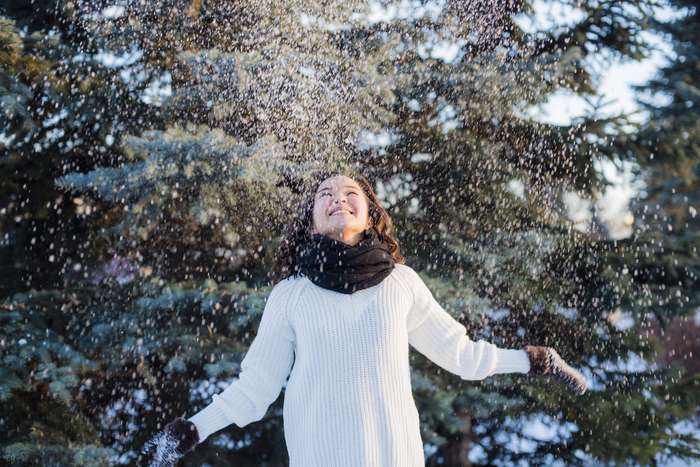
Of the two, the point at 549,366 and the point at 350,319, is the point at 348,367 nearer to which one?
the point at 350,319

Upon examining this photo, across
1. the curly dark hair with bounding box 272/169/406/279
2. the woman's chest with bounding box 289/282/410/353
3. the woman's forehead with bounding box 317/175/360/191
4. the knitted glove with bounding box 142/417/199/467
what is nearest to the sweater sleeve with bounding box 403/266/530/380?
the woman's chest with bounding box 289/282/410/353

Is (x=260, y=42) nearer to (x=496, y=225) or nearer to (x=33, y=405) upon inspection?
(x=496, y=225)

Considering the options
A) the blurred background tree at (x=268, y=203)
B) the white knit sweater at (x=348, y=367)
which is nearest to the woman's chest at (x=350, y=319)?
the white knit sweater at (x=348, y=367)

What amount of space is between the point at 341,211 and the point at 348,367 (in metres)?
0.57

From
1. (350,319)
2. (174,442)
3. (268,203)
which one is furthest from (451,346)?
(268,203)

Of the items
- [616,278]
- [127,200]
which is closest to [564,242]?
[616,278]

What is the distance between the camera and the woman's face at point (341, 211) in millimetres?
2418

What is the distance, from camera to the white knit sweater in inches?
81.3

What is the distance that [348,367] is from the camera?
7.01 feet

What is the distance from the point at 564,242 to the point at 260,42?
7.71ft

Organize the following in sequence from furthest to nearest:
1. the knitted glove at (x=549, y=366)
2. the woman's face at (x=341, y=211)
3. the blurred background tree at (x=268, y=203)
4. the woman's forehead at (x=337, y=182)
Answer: the blurred background tree at (x=268, y=203) → the woman's forehead at (x=337, y=182) → the woman's face at (x=341, y=211) → the knitted glove at (x=549, y=366)

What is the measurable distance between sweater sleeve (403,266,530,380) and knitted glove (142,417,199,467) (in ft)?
2.62

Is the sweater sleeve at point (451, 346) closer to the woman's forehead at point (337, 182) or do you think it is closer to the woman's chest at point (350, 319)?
the woman's chest at point (350, 319)

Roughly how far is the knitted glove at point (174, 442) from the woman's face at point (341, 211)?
0.79m
